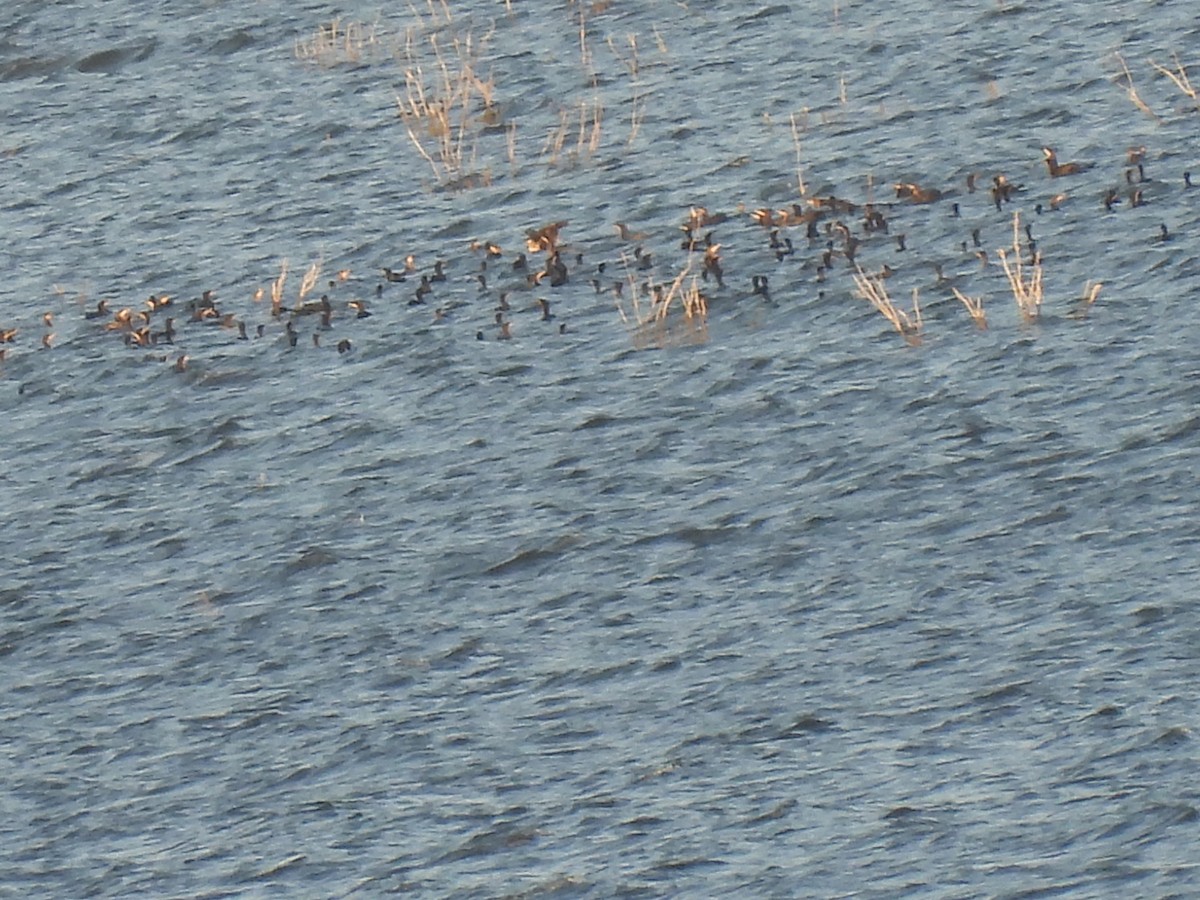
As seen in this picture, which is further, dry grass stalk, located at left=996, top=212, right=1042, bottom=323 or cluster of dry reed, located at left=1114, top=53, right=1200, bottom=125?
cluster of dry reed, located at left=1114, top=53, right=1200, bottom=125

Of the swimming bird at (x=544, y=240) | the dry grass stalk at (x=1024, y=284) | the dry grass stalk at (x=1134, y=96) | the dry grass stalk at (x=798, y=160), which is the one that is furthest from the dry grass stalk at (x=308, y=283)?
the dry grass stalk at (x=1134, y=96)

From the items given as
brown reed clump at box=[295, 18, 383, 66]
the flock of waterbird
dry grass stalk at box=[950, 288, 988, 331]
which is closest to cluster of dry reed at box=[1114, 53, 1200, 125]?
the flock of waterbird

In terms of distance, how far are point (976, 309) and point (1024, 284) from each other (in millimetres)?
338

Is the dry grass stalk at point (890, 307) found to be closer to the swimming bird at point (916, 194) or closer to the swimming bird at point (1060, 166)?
the swimming bird at point (916, 194)

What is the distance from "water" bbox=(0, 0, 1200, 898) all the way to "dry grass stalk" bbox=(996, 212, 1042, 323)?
11cm

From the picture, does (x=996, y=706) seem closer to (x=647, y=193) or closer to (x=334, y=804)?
(x=334, y=804)

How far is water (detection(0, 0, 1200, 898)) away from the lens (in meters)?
10.2

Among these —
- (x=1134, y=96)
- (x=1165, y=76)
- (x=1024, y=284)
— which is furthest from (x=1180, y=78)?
(x=1024, y=284)

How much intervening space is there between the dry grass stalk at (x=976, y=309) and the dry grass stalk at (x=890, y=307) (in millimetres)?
254

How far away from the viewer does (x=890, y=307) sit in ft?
48.5

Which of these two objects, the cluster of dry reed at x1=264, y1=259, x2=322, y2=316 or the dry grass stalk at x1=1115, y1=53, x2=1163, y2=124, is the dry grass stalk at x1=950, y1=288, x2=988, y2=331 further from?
the cluster of dry reed at x1=264, y1=259, x2=322, y2=316

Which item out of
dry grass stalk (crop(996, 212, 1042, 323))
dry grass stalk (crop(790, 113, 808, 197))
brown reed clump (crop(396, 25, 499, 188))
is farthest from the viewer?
brown reed clump (crop(396, 25, 499, 188))

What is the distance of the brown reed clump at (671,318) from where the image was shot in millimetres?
15094

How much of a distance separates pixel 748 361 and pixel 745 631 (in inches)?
129
